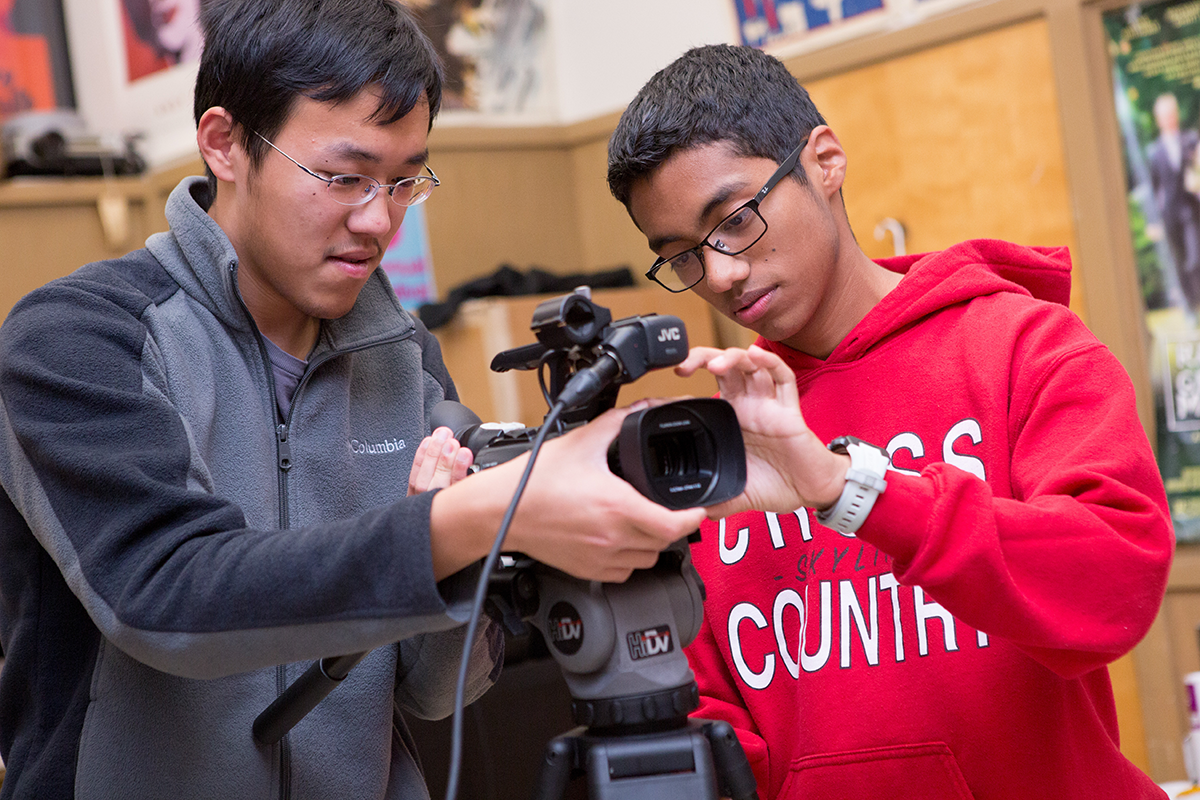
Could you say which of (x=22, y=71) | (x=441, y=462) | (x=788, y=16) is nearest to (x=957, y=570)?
(x=441, y=462)

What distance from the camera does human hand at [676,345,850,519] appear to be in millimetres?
923

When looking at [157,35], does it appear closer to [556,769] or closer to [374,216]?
[374,216]

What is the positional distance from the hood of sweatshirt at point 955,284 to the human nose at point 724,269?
14 centimetres

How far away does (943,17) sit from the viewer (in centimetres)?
228

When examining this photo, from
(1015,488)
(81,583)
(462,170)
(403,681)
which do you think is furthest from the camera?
(462,170)

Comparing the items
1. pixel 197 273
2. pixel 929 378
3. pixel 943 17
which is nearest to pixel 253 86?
pixel 197 273

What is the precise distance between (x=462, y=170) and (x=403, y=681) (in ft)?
6.13

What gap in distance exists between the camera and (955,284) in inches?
47.0

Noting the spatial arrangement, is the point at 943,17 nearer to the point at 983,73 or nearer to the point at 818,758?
the point at 983,73

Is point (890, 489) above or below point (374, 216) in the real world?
below

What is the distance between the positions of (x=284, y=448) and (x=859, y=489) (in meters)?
0.56

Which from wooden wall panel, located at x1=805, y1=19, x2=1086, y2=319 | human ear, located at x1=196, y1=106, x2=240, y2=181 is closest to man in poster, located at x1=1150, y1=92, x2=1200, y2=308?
wooden wall panel, located at x1=805, y1=19, x2=1086, y2=319

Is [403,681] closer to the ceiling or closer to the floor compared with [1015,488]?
closer to the floor

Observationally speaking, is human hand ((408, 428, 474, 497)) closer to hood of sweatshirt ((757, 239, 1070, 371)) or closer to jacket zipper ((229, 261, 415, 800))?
jacket zipper ((229, 261, 415, 800))
